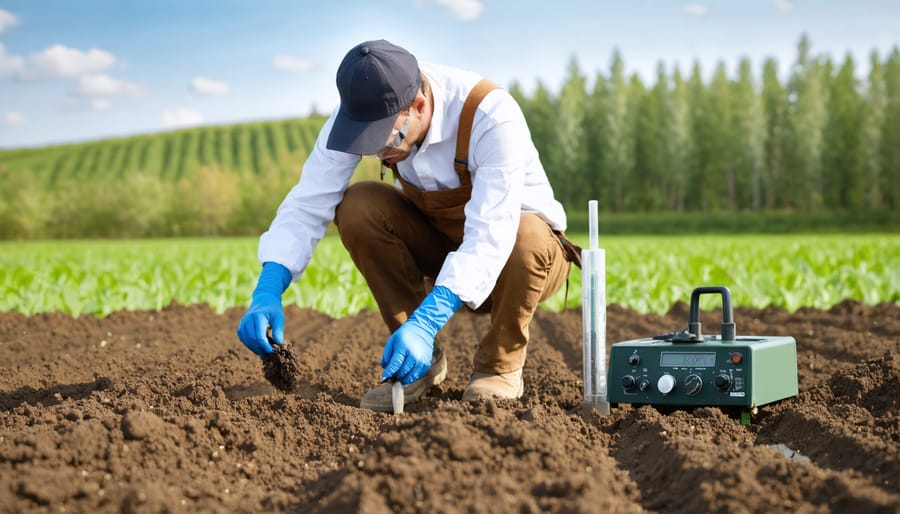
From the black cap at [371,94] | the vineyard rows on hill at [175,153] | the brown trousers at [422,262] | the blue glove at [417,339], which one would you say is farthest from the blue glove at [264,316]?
the vineyard rows on hill at [175,153]

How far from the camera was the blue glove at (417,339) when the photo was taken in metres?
2.62

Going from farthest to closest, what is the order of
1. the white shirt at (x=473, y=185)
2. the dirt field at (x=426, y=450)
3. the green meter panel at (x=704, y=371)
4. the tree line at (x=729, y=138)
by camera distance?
the tree line at (x=729, y=138) → the white shirt at (x=473, y=185) → the green meter panel at (x=704, y=371) → the dirt field at (x=426, y=450)

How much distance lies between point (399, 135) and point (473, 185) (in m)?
0.36

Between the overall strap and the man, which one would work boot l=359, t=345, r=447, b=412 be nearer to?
the man

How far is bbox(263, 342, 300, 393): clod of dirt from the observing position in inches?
119

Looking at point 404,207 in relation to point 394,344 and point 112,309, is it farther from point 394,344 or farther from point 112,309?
point 112,309

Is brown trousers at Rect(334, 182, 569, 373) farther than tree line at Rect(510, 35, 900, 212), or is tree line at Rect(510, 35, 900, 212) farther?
tree line at Rect(510, 35, 900, 212)

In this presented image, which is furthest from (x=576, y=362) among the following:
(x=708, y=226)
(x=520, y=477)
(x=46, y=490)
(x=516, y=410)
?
(x=708, y=226)

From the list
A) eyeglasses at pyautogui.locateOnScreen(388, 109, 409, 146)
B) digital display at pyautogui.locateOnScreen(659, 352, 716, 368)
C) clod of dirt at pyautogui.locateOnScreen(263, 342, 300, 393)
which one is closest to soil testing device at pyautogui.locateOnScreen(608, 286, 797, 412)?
digital display at pyautogui.locateOnScreen(659, 352, 716, 368)

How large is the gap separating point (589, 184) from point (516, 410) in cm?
4923

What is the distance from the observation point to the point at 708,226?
140 feet

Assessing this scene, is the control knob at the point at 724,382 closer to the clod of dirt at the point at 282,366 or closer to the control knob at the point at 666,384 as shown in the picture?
the control knob at the point at 666,384

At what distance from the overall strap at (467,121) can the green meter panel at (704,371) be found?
928 mm

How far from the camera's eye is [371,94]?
8.80ft
